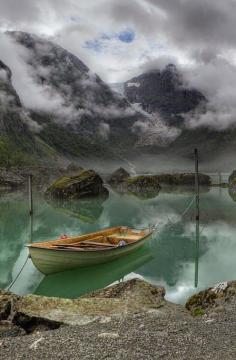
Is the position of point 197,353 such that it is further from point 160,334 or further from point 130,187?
point 130,187

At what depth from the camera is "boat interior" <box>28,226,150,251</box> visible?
33438 millimetres

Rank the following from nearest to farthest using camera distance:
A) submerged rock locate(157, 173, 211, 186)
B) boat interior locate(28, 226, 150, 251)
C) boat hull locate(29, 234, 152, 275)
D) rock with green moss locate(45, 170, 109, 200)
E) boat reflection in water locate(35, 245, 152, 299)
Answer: boat reflection in water locate(35, 245, 152, 299)
boat hull locate(29, 234, 152, 275)
boat interior locate(28, 226, 150, 251)
rock with green moss locate(45, 170, 109, 200)
submerged rock locate(157, 173, 211, 186)

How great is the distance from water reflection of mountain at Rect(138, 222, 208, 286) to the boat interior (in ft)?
8.58

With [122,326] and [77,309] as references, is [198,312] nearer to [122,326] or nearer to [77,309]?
[122,326]

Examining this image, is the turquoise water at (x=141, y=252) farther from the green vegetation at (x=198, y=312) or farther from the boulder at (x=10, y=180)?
the boulder at (x=10, y=180)

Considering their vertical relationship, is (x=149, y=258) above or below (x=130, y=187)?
below

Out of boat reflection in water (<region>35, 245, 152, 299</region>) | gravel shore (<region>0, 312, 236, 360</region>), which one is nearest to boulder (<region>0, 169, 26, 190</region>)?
boat reflection in water (<region>35, 245, 152, 299</region>)

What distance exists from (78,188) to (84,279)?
292 ft

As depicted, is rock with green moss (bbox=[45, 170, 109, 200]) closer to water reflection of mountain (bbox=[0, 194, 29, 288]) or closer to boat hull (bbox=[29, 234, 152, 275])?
water reflection of mountain (bbox=[0, 194, 29, 288])

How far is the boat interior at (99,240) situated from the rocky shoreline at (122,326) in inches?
403

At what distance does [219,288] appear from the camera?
→ 23266 mm

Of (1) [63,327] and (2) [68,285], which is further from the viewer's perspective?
(2) [68,285]

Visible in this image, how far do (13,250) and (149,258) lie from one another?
51.5 ft

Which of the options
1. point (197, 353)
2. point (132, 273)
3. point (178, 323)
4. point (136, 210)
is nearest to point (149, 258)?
point (132, 273)
